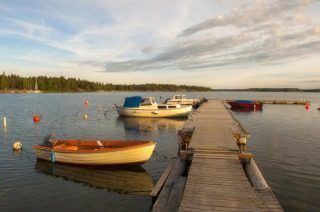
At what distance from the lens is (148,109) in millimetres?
40125

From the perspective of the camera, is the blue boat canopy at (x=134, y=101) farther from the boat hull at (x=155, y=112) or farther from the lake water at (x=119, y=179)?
the lake water at (x=119, y=179)

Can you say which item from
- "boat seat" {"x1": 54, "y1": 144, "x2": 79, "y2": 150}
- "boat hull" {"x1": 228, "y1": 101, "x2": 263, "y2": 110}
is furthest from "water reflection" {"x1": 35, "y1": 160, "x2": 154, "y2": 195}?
"boat hull" {"x1": 228, "y1": 101, "x2": 263, "y2": 110}

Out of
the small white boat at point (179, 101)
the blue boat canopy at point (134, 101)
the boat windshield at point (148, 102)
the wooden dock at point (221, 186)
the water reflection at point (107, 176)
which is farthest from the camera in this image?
the small white boat at point (179, 101)

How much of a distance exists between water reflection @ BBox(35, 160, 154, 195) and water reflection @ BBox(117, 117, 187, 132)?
48.0 ft

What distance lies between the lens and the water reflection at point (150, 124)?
3222 cm

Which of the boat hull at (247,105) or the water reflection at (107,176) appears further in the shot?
the boat hull at (247,105)

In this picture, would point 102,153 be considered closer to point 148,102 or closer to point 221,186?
point 221,186

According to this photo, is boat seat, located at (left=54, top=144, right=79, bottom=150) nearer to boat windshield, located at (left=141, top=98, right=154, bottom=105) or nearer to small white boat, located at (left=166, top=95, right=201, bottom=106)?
boat windshield, located at (left=141, top=98, right=154, bottom=105)

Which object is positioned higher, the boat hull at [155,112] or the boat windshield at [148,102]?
the boat windshield at [148,102]

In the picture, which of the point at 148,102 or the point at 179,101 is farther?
the point at 179,101

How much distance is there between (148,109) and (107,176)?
24917mm

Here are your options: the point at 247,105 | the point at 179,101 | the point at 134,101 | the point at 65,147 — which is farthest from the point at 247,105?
the point at 65,147

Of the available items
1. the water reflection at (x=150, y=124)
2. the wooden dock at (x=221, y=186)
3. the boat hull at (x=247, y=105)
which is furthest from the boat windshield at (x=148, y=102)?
the wooden dock at (x=221, y=186)

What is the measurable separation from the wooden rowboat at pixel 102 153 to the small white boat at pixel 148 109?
2237cm
